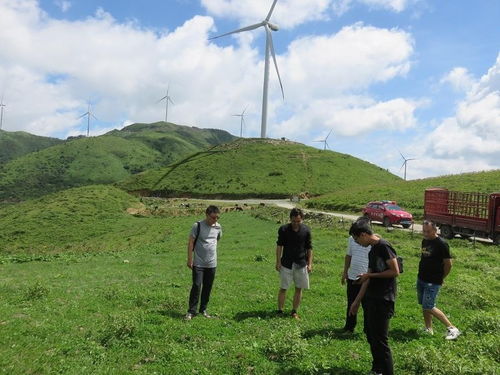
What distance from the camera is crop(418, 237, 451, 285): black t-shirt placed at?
8758 mm

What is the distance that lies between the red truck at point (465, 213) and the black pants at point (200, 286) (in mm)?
22126

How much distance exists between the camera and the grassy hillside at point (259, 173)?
10325 cm

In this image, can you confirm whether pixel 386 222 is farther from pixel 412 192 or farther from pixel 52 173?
pixel 52 173

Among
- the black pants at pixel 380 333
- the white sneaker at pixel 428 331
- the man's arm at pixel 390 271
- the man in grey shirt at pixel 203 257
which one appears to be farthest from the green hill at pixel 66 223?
the man's arm at pixel 390 271

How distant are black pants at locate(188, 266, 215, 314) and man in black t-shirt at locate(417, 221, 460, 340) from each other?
195 inches

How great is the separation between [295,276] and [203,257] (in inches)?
90.0

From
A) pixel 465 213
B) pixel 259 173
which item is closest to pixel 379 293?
pixel 465 213

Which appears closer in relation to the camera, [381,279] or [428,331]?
[381,279]

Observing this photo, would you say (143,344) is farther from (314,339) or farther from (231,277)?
(231,277)

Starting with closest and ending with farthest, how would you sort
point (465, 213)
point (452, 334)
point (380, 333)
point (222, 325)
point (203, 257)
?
point (380, 333) → point (452, 334) → point (222, 325) → point (203, 257) → point (465, 213)

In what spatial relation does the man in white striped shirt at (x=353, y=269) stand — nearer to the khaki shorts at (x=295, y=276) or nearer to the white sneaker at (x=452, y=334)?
the khaki shorts at (x=295, y=276)

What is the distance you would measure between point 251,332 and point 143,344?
7.78 ft

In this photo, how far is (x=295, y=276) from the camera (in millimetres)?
9820

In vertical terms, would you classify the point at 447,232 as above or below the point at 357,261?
below
